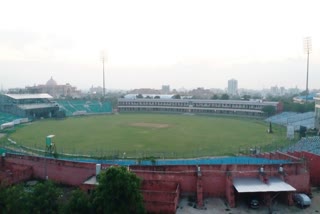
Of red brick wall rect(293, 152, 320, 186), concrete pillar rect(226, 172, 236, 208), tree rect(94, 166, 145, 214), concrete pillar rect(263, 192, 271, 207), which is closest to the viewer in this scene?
tree rect(94, 166, 145, 214)

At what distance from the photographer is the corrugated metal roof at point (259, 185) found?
17641 mm

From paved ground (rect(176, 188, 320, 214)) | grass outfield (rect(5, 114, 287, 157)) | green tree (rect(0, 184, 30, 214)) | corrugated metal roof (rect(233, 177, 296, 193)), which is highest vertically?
green tree (rect(0, 184, 30, 214))

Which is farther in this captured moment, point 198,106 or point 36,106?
point 198,106

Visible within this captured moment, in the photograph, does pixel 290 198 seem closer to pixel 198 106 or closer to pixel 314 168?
pixel 314 168

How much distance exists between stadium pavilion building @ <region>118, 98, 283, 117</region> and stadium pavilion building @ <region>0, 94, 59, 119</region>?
21.1m

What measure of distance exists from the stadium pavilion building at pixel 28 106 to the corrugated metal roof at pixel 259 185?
52701mm

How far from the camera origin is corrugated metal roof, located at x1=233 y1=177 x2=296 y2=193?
17.6 m

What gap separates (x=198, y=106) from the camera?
265 ft

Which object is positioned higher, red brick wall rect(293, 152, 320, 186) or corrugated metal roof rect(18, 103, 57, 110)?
corrugated metal roof rect(18, 103, 57, 110)

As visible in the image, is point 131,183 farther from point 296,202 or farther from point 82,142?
point 82,142

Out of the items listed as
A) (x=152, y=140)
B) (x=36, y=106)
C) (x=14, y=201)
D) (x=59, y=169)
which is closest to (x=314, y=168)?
(x=59, y=169)

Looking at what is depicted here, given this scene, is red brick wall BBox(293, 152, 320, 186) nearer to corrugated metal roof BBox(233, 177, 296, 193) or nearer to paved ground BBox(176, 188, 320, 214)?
paved ground BBox(176, 188, 320, 214)

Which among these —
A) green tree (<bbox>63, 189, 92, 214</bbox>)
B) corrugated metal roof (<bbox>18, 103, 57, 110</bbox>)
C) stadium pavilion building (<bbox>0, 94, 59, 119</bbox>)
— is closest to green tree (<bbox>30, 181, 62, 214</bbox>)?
green tree (<bbox>63, 189, 92, 214</bbox>)

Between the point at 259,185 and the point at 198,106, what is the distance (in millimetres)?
62627
